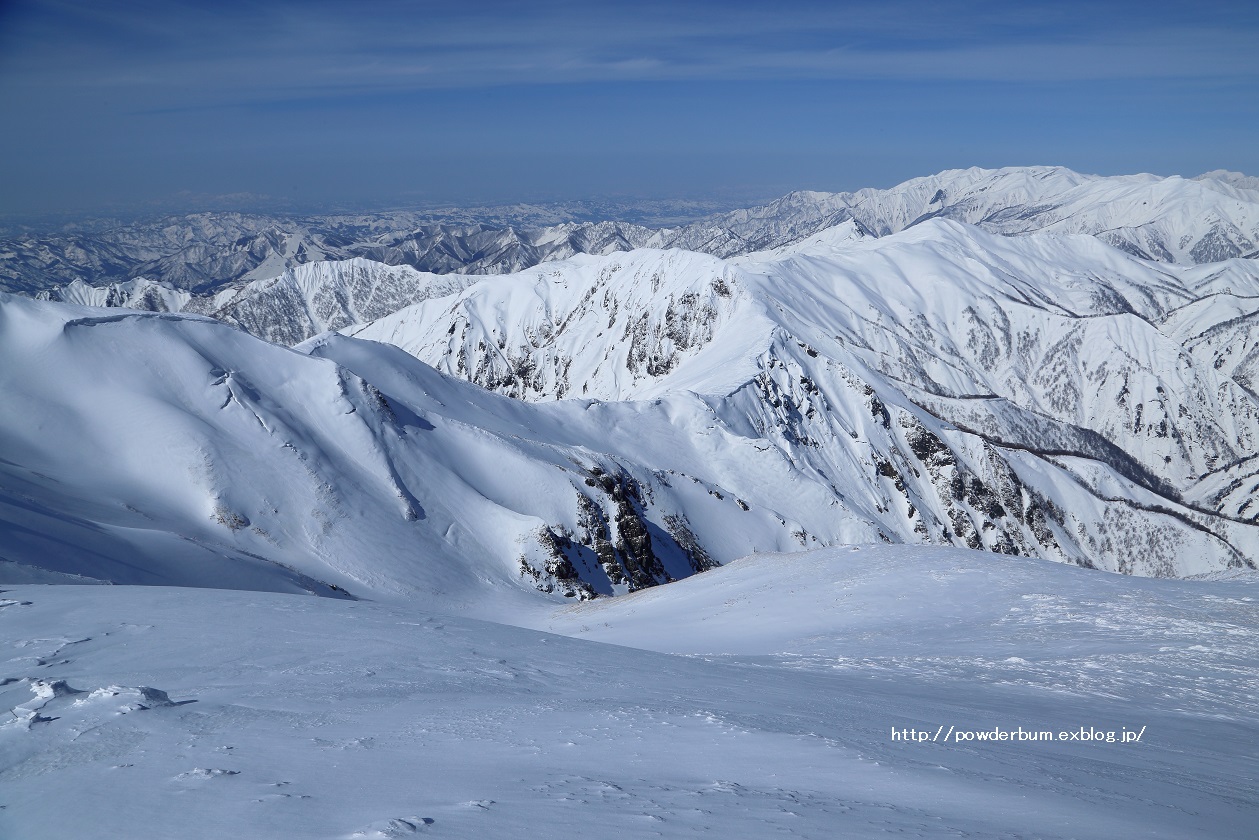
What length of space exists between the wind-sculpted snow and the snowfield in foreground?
48079mm

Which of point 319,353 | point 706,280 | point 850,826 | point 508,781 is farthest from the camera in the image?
point 706,280

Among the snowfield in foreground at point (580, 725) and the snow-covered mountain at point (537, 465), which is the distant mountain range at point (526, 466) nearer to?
the snow-covered mountain at point (537, 465)

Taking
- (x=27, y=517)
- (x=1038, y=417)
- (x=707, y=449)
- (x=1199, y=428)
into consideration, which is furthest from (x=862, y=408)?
(x=1199, y=428)

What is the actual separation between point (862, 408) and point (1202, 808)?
104 metres

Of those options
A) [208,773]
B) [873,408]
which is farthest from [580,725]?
[873,408]

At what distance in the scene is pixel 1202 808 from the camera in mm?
9055

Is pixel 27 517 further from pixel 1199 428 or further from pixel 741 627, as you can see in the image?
pixel 1199 428

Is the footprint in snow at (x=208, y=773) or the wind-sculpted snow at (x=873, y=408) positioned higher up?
the wind-sculpted snow at (x=873, y=408)

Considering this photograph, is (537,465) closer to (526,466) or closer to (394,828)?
(526,466)

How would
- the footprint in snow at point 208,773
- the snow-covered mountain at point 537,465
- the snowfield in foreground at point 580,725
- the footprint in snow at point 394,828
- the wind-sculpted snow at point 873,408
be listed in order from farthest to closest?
the wind-sculpted snow at point 873,408 < the snow-covered mountain at point 537,465 < the footprint in snow at point 208,773 < the snowfield in foreground at point 580,725 < the footprint in snow at point 394,828

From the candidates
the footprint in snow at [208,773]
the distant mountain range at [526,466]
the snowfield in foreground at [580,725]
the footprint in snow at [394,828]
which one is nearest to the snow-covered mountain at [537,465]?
the distant mountain range at [526,466]

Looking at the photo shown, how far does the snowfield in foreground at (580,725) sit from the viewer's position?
22.4 ft

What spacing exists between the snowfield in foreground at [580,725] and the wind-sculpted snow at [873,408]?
158 ft

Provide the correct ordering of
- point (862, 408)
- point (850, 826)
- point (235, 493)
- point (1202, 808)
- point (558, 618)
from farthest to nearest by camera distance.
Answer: point (862, 408) < point (235, 493) < point (558, 618) < point (1202, 808) < point (850, 826)
